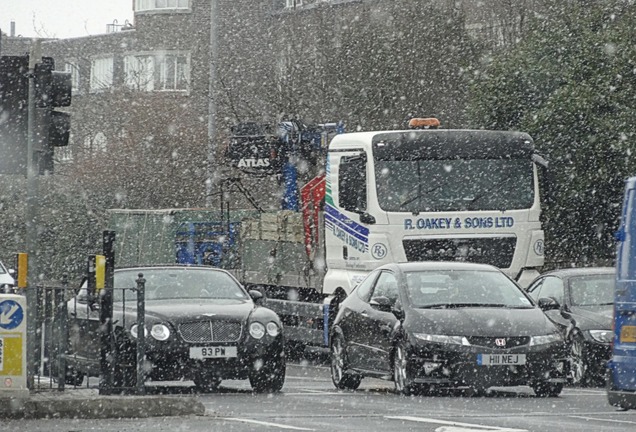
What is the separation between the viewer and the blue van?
504 inches

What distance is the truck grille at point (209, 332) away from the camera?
17812 mm

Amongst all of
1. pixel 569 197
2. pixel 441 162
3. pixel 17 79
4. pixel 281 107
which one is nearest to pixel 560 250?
pixel 569 197

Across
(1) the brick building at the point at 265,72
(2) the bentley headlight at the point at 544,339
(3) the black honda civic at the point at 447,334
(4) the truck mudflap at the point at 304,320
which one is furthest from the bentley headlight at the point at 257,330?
(1) the brick building at the point at 265,72

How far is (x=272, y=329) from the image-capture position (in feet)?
59.7

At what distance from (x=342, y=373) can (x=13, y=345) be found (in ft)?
17.0

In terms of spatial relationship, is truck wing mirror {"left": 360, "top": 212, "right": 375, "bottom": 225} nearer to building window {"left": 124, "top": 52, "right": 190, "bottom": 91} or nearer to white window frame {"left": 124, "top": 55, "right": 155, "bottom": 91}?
white window frame {"left": 124, "top": 55, "right": 155, "bottom": 91}

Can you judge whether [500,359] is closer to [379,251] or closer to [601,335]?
[601,335]

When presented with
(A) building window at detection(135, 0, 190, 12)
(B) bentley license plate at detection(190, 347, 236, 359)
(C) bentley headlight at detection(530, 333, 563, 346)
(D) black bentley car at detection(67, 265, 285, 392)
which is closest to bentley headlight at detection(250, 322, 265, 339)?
(D) black bentley car at detection(67, 265, 285, 392)

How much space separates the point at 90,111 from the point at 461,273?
117 ft

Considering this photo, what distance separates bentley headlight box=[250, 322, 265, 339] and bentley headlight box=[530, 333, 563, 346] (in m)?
3.00

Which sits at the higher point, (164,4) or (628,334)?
(164,4)

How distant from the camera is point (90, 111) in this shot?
52750mm

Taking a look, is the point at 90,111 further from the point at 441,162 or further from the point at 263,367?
the point at 263,367

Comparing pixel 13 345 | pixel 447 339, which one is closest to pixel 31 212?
pixel 13 345
